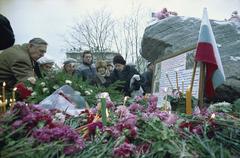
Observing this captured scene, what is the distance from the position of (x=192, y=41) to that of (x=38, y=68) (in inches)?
94.7

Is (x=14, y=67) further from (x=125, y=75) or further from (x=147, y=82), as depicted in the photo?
(x=147, y=82)

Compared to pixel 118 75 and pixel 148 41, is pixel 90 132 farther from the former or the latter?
pixel 148 41

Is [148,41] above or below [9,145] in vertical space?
above

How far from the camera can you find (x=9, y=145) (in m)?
1.35

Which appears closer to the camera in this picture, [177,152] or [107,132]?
[177,152]

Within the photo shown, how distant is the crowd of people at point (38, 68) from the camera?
3.74 meters

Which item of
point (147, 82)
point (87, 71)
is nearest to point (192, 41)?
point (147, 82)

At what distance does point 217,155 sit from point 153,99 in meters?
1.48

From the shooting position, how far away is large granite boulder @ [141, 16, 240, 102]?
471cm

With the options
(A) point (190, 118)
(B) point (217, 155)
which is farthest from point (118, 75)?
(B) point (217, 155)

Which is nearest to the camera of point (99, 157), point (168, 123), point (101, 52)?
point (99, 157)

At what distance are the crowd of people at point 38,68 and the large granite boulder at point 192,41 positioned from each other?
444 millimetres

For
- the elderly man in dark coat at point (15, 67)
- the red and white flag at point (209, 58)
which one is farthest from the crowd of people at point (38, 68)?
the red and white flag at point (209, 58)

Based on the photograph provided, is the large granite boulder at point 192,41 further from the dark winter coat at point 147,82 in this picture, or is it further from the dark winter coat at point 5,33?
the dark winter coat at point 5,33
